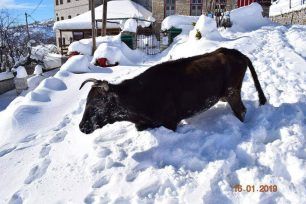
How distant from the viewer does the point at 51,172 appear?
150 inches

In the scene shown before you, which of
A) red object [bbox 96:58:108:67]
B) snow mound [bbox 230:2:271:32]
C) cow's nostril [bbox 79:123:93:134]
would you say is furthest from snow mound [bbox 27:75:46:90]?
cow's nostril [bbox 79:123:93:134]

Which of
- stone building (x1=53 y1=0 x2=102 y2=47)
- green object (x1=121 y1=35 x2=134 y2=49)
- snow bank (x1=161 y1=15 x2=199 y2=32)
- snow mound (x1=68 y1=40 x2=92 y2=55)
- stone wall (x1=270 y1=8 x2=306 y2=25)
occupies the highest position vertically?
stone building (x1=53 y1=0 x2=102 y2=47)

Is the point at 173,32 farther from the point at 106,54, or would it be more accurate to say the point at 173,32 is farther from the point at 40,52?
the point at 40,52

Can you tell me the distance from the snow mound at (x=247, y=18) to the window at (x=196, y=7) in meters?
6.19

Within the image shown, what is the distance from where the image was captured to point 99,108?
407 cm

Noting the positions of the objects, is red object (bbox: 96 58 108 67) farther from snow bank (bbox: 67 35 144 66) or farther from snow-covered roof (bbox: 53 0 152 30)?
snow-covered roof (bbox: 53 0 152 30)

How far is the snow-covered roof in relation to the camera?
29.8 meters

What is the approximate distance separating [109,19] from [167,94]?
25758 millimetres

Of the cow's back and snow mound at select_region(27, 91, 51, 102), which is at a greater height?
the cow's back

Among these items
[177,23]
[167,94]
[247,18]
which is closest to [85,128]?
[167,94]

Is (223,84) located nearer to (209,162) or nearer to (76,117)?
(209,162)

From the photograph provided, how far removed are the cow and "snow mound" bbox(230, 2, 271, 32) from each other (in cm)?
1526

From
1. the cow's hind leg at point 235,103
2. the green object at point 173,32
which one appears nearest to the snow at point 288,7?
the green object at point 173,32

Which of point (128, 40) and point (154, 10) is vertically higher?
point (154, 10)
